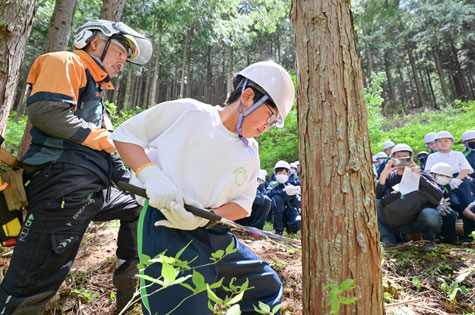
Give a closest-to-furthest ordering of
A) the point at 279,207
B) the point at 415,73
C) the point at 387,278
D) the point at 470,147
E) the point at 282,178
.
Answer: the point at 387,278, the point at 470,147, the point at 279,207, the point at 282,178, the point at 415,73

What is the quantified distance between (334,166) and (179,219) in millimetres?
928

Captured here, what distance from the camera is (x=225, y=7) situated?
27.0 feet

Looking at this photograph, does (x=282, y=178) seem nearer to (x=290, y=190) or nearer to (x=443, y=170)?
(x=290, y=190)

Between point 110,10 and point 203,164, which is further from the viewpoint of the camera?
point 110,10

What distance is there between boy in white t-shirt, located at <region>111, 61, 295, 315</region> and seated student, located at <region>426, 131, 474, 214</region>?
5270mm

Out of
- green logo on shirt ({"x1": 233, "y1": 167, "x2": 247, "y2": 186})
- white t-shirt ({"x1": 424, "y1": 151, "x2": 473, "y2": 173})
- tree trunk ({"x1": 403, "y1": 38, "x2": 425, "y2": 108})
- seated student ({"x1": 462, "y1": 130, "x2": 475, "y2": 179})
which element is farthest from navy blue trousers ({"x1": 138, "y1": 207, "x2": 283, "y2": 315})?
tree trunk ({"x1": 403, "y1": 38, "x2": 425, "y2": 108})

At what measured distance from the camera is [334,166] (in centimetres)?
157

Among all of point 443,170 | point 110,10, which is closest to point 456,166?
point 443,170

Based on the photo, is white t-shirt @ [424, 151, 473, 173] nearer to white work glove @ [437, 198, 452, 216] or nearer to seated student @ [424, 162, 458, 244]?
seated student @ [424, 162, 458, 244]

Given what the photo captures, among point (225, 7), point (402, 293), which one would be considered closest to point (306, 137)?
point (402, 293)

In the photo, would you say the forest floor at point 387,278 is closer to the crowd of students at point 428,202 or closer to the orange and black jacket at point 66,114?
the crowd of students at point 428,202

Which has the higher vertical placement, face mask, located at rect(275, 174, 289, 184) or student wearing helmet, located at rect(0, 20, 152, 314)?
face mask, located at rect(275, 174, 289, 184)

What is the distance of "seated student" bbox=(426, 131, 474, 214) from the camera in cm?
518

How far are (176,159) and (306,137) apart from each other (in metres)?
0.82
